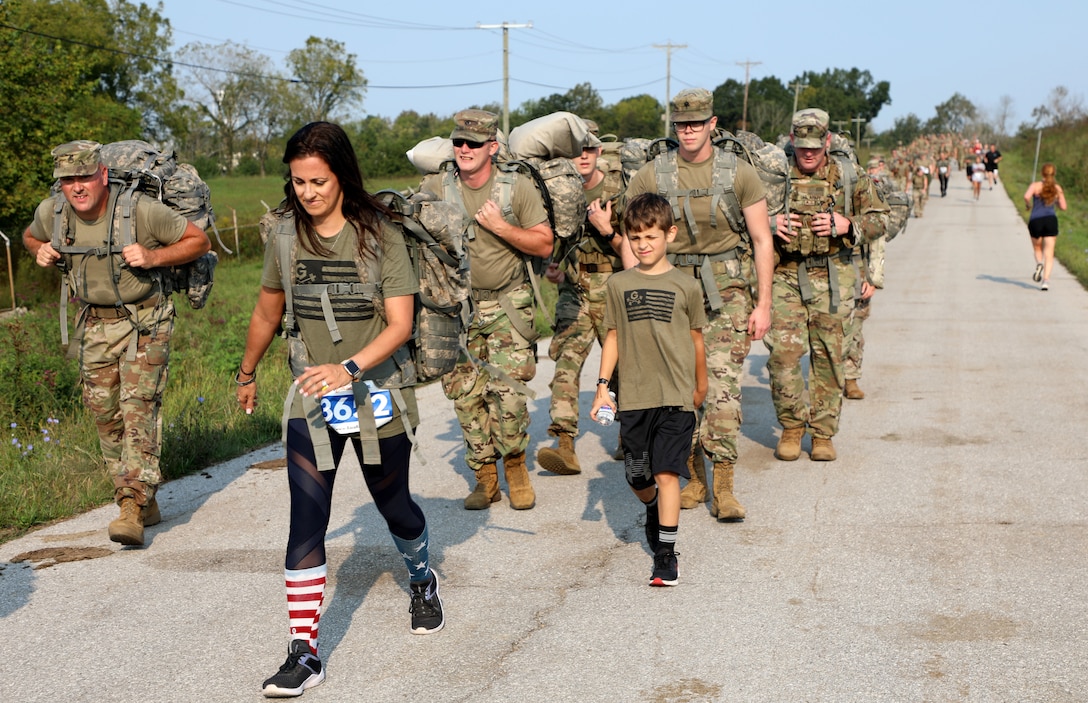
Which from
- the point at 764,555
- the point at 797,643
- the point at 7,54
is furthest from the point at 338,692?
the point at 7,54

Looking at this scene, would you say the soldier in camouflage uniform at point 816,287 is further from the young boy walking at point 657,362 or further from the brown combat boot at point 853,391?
the young boy walking at point 657,362

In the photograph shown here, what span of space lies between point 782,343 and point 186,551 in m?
3.86

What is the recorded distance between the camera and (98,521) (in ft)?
20.6

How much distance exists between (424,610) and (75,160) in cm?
283

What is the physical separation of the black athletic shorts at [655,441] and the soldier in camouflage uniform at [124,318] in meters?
2.49

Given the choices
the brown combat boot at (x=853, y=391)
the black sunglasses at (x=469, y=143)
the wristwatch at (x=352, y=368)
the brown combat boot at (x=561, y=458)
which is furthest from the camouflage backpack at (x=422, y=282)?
the brown combat boot at (x=853, y=391)

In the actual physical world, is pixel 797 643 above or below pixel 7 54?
below

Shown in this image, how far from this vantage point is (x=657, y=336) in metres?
5.20

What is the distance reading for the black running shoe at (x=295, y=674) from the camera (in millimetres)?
3951

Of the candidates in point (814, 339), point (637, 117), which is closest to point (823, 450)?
point (814, 339)

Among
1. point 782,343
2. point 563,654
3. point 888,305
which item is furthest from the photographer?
A: point 888,305

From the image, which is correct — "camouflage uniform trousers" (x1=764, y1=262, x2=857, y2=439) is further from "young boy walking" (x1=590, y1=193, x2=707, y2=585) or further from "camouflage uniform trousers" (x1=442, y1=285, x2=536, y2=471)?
"young boy walking" (x1=590, y1=193, x2=707, y2=585)

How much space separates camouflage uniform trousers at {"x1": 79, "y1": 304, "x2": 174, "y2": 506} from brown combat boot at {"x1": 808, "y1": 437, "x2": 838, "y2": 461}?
403 cm

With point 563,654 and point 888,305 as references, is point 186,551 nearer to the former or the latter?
point 563,654
